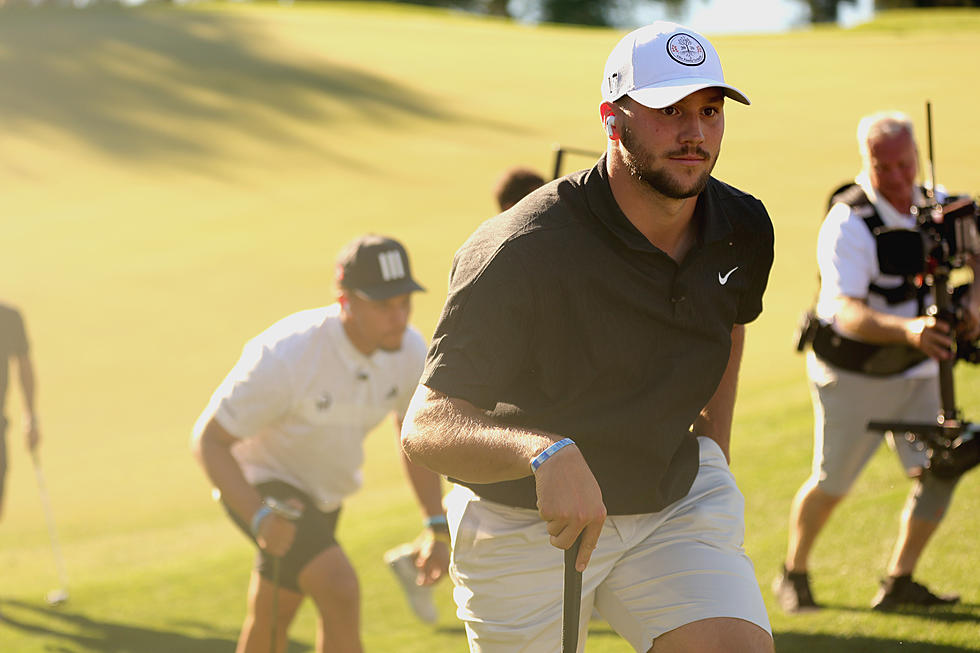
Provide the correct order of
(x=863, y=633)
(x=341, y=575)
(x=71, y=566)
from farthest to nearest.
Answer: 1. (x=71, y=566)
2. (x=863, y=633)
3. (x=341, y=575)

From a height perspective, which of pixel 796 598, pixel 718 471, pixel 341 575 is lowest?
pixel 796 598

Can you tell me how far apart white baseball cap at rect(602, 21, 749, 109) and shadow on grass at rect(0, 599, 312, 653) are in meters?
4.30

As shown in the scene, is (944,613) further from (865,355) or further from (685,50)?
(685,50)

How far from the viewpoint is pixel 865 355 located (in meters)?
5.80

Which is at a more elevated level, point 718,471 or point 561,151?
point 561,151

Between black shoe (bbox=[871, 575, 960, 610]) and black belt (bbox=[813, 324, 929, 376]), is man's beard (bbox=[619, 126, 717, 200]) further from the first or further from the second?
black shoe (bbox=[871, 575, 960, 610])

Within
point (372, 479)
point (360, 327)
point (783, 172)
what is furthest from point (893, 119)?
point (783, 172)

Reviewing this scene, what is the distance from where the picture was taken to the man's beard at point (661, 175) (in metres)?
3.06

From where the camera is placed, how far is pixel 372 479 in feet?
35.7

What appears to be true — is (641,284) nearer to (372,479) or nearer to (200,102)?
(372,479)

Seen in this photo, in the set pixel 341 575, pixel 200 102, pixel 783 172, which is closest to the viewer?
pixel 341 575

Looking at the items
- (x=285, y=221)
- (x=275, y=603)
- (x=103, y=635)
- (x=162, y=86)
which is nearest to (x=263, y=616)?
(x=275, y=603)

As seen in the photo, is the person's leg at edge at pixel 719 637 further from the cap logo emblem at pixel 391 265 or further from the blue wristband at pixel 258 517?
the cap logo emblem at pixel 391 265

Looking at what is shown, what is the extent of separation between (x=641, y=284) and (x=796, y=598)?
3253 mm
